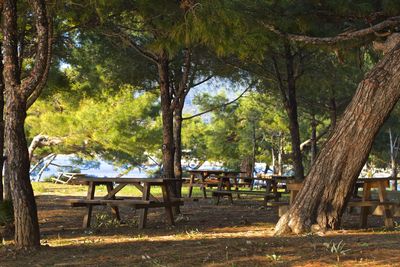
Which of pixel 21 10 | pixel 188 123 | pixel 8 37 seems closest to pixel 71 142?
pixel 188 123

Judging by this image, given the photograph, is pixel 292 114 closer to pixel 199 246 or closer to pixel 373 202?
pixel 373 202

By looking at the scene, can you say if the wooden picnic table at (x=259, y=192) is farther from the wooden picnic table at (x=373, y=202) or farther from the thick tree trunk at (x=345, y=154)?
the thick tree trunk at (x=345, y=154)

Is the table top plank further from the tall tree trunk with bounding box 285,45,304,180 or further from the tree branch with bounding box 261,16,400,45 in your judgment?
the tall tree trunk with bounding box 285,45,304,180

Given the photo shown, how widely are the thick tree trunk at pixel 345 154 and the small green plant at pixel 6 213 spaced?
3238 mm

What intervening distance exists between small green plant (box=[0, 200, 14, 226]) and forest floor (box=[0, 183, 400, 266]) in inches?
18.8

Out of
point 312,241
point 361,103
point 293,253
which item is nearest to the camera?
point 293,253

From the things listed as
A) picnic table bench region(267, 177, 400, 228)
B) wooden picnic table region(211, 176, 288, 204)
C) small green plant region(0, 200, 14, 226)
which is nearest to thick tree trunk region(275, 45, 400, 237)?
picnic table bench region(267, 177, 400, 228)

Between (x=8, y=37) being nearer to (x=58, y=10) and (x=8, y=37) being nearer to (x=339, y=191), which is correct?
(x=58, y=10)

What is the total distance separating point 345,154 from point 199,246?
2.15 meters

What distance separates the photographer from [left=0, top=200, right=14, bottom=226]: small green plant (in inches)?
275

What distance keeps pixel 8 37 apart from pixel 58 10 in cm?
151

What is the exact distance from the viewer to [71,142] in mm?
26922

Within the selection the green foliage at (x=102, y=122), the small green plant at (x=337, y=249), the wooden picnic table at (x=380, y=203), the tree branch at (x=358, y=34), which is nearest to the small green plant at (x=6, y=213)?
the small green plant at (x=337, y=249)

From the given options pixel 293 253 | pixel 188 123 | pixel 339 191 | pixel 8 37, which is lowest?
pixel 293 253
